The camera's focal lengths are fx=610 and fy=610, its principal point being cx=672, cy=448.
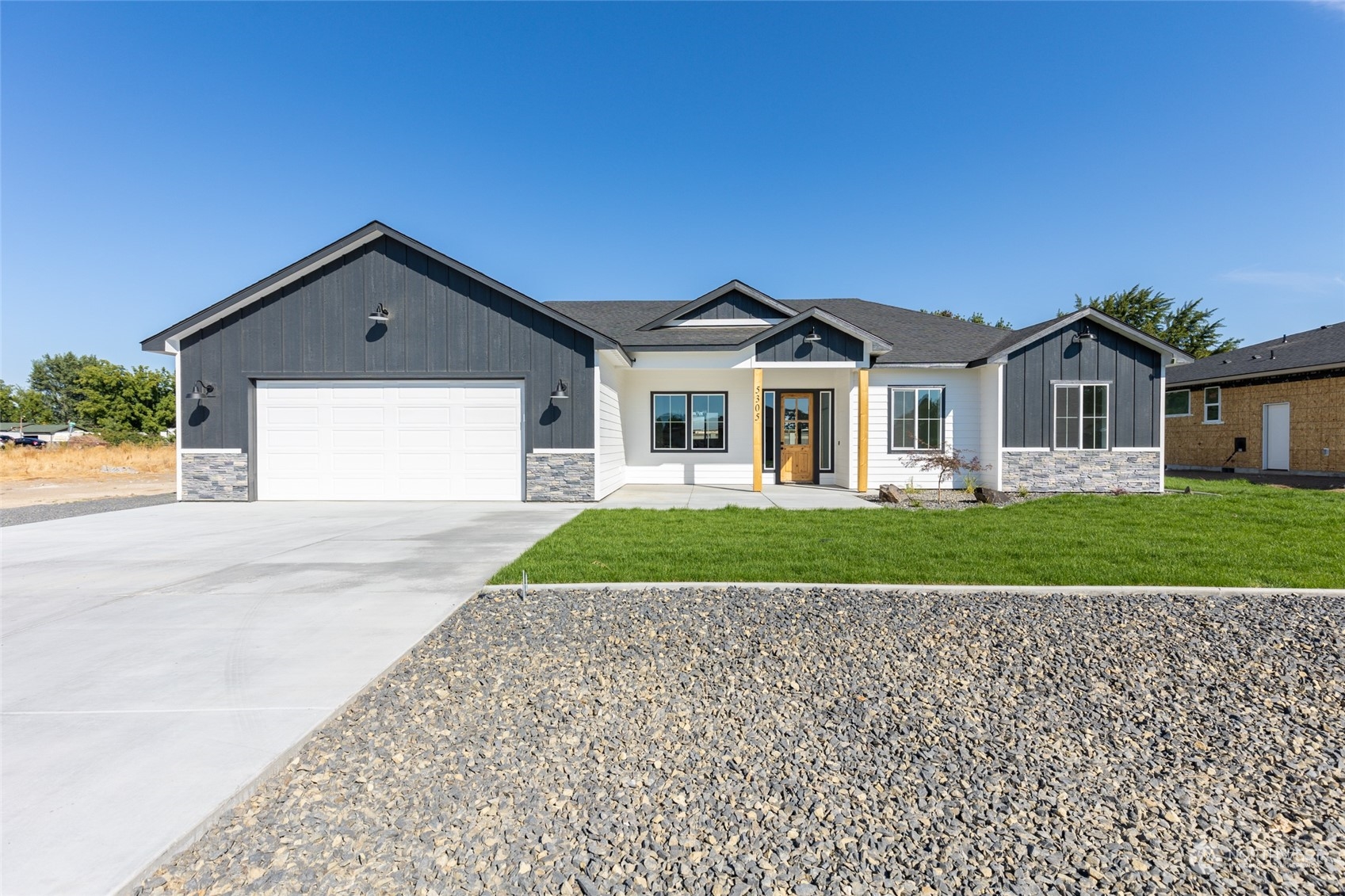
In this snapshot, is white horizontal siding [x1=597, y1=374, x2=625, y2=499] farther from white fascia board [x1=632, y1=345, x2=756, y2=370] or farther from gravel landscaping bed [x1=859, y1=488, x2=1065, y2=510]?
gravel landscaping bed [x1=859, y1=488, x2=1065, y2=510]

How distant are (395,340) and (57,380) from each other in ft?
341

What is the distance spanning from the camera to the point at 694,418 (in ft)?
51.1

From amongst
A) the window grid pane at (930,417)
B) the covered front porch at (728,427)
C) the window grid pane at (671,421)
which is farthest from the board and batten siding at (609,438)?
the window grid pane at (930,417)

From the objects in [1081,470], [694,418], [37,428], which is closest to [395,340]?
[694,418]

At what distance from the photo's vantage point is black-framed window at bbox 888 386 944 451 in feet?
47.9

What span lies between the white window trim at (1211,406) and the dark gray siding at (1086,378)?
32.4 feet

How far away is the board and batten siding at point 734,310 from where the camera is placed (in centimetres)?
1549

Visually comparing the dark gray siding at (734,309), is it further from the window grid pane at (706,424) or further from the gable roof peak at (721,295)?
the window grid pane at (706,424)

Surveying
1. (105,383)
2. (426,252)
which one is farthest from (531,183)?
(105,383)

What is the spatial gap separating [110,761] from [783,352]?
12.4 metres

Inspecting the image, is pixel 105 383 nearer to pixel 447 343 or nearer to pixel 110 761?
pixel 447 343

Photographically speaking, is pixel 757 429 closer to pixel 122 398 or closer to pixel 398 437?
pixel 398 437

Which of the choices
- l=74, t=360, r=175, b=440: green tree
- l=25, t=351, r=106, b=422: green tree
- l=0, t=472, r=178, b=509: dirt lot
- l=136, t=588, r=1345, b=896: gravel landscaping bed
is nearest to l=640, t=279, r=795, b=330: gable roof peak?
l=136, t=588, r=1345, b=896: gravel landscaping bed

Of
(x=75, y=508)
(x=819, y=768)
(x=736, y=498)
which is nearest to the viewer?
(x=819, y=768)
